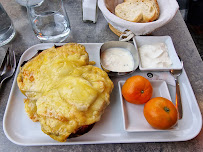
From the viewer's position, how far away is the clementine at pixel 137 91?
0.77 metres

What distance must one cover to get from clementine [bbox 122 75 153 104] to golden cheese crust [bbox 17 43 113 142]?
0.09m

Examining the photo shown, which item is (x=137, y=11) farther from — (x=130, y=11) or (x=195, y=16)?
(x=195, y=16)

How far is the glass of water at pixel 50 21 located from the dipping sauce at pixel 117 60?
34 cm

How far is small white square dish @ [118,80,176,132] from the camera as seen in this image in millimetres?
739

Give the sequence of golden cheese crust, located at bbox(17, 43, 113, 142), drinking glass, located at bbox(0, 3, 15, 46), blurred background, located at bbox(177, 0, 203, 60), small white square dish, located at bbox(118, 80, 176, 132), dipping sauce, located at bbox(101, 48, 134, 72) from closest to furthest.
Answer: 1. golden cheese crust, located at bbox(17, 43, 113, 142)
2. small white square dish, located at bbox(118, 80, 176, 132)
3. dipping sauce, located at bbox(101, 48, 134, 72)
4. drinking glass, located at bbox(0, 3, 15, 46)
5. blurred background, located at bbox(177, 0, 203, 60)

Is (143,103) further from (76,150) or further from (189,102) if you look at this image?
(76,150)

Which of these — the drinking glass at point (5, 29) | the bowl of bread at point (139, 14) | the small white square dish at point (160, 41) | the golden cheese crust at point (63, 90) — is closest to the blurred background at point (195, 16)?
the bowl of bread at point (139, 14)

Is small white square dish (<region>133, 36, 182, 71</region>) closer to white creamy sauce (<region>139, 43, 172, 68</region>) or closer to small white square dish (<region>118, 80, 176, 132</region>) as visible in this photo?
white creamy sauce (<region>139, 43, 172, 68</region>)

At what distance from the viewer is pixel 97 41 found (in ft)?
3.80

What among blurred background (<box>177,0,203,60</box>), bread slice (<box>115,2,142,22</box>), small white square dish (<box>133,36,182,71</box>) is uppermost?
bread slice (<box>115,2,142,22</box>)

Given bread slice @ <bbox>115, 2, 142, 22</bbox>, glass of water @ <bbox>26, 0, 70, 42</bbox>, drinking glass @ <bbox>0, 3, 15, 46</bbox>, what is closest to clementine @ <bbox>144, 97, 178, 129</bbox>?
bread slice @ <bbox>115, 2, 142, 22</bbox>

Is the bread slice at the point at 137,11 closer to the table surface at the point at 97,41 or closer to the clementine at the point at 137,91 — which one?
the table surface at the point at 97,41

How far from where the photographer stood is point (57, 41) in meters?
1.11

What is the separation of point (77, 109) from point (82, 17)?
2.84ft
